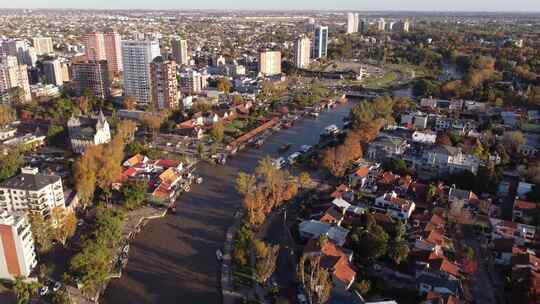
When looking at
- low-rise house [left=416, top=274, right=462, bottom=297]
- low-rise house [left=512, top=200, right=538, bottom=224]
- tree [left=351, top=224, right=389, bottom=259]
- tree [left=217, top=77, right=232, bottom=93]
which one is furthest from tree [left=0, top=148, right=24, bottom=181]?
tree [left=217, top=77, right=232, bottom=93]

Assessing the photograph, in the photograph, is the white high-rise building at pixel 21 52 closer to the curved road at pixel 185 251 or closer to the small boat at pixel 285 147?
the small boat at pixel 285 147

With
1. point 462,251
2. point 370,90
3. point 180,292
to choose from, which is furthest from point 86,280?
point 370,90

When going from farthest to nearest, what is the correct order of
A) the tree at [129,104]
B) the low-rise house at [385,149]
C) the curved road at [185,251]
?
the tree at [129,104], the low-rise house at [385,149], the curved road at [185,251]

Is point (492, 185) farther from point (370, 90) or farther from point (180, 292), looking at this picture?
point (370, 90)

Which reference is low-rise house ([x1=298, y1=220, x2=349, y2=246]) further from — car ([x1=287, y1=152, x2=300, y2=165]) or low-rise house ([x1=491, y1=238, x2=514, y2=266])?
car ([x1=287, y1=152, x2=300, y2=165])

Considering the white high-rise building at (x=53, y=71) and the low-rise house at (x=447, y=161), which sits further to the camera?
the white high-rise building at (x=53, y=71)

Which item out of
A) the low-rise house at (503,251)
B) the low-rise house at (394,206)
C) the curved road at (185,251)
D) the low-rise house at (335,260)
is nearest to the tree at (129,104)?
the curved road at (185,251)
